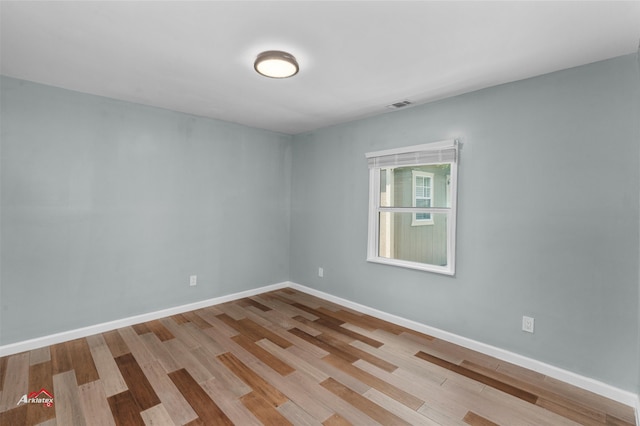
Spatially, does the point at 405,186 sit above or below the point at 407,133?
below

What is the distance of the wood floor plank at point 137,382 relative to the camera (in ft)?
6.73

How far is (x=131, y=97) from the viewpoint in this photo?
314 cm

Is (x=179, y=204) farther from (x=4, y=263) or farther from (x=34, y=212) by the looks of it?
(x=4, y=263)

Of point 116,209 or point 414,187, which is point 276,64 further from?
point 116,209

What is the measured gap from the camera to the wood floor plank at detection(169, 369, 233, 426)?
74.7 inches

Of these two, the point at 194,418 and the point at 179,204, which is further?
the point at 179,204

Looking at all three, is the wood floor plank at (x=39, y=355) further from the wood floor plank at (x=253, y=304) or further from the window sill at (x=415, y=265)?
the window sill at (x=415, y=265)

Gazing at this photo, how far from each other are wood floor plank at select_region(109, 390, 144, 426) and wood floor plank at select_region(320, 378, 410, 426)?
124cm

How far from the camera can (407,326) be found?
10.9ft

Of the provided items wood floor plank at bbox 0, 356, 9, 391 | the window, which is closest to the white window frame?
the window

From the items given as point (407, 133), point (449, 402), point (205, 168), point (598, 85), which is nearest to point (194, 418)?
point (449, 402)

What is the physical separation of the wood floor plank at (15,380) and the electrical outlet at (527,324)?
3813mm

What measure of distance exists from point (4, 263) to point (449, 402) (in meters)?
3.81

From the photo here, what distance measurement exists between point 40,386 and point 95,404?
58cm
